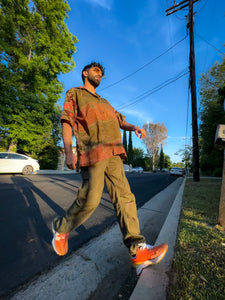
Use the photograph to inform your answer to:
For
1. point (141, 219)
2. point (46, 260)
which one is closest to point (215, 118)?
point (141, 219)

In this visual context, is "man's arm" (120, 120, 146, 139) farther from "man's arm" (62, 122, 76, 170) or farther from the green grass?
the green grass

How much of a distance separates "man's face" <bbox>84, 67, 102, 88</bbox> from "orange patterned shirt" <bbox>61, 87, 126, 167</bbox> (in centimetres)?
16

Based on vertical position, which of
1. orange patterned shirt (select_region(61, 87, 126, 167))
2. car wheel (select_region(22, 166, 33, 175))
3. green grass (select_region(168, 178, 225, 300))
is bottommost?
car wheel (select_region(22, 166, 33, 175))

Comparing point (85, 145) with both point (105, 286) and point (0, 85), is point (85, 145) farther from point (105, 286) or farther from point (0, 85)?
point (0, 85)

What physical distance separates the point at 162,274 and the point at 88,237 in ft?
3.22

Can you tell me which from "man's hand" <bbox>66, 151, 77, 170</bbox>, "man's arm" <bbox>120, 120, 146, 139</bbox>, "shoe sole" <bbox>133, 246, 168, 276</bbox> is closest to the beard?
"man's arm" <bbox>120, 120, 146, 139</bbox>

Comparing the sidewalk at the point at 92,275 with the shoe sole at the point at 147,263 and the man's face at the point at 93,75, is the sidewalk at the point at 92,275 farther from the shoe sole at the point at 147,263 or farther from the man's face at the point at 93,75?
the man's face at the point at 93,75

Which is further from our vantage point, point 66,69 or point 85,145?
point 66,69

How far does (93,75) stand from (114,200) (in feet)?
4.17

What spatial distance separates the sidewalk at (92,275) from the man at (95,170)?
11 cm

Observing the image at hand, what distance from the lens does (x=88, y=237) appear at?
1831 mm

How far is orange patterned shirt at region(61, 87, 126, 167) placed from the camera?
4.27 ft

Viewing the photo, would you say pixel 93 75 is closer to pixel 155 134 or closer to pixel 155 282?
pixel 155 282

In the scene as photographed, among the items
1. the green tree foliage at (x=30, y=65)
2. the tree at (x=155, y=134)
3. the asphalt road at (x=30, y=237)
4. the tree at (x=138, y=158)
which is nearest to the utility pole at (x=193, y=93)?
the asphalt road at (x=30, y=237)
